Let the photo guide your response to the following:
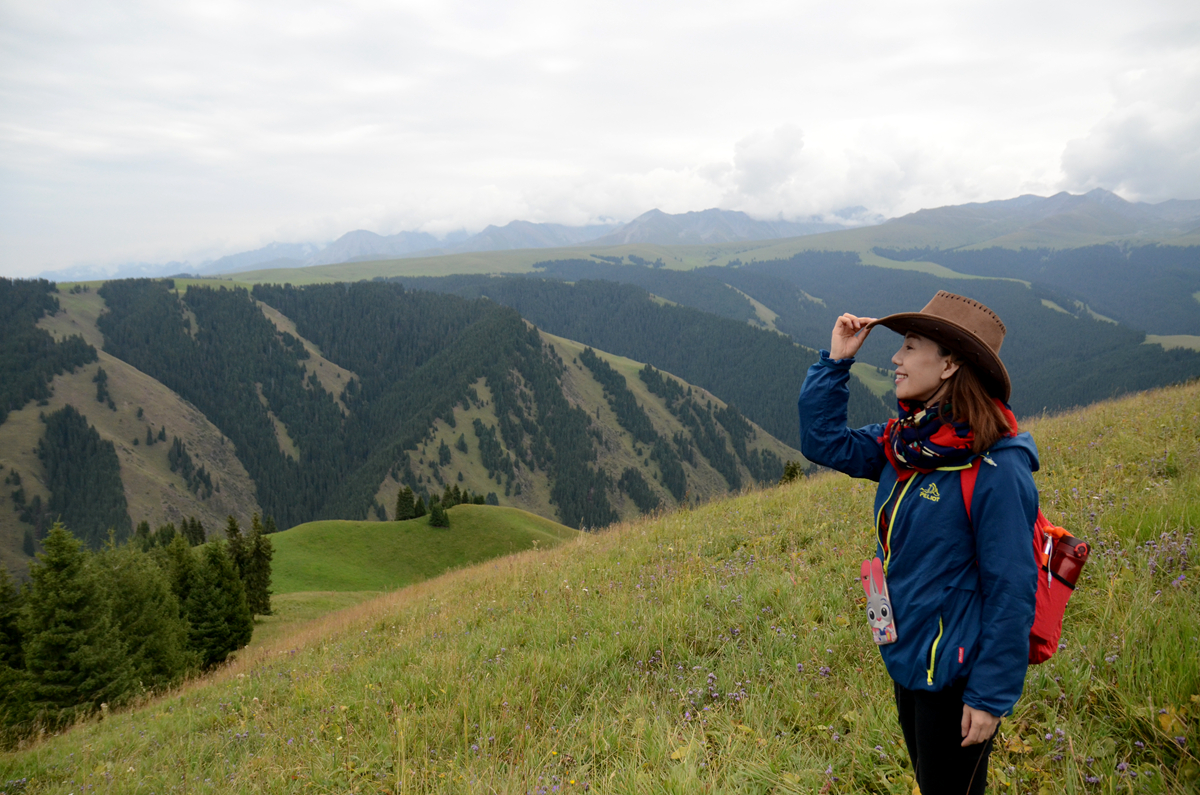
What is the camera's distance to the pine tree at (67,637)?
18.8 m

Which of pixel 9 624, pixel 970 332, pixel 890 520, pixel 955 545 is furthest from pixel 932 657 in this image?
pixel 9 624

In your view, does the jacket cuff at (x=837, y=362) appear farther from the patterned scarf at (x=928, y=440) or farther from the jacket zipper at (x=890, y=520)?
the jacket zipper at (x=890, y=520)

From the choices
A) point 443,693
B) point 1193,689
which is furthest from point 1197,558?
point 443,693

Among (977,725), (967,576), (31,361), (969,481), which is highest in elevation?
(31,361)

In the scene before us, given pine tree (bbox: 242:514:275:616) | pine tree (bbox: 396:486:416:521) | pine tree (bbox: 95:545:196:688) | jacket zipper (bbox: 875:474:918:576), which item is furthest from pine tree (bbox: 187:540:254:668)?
pine tree (bbox: 396:486:416:521)

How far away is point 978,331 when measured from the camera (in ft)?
8.64

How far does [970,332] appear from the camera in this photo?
258cm

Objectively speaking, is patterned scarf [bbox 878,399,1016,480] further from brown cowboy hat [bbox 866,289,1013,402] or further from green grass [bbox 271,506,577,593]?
green grass [bbox 271,506,577,593]

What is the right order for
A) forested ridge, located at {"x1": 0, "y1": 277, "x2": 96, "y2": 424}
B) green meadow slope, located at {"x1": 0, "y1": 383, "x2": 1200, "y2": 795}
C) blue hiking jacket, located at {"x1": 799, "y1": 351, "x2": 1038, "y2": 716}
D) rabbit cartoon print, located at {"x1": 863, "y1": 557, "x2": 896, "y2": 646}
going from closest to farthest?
blue hiking jacket, located at {"x1": 799, "y1": 351, "x2": 1038, "y2": 716} → rabbit cartoon print, located at {"x1": 863, "y1": 557, "x2": 896, "y2": 646} → green meadow slope, located at {"x1": 0, "y1": 383, "x2": 1200, "y2": 795} → forested ridge, located at {"x1": 0, "y1": 277, "x2": 96, "y2": 424}

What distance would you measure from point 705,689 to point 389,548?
68.8 metres

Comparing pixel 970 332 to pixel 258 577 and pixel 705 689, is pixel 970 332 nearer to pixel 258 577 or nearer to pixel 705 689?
pixel 705 689

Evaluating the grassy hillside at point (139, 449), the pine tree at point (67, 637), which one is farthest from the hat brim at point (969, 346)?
the grassy hillside at point (139, 449)

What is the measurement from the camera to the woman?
2277mm

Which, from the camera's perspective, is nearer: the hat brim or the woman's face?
the hat brim
